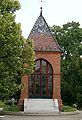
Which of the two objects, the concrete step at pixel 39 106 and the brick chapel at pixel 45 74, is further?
the brick chapel at pixel 45 74

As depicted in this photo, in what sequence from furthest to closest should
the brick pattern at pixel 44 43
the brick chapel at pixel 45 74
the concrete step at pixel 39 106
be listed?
the brick pattern at pixel 44 43, the brick chapel at pixel 45 74, the concrete step at pixel 39 106

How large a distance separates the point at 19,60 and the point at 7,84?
58.2 inches

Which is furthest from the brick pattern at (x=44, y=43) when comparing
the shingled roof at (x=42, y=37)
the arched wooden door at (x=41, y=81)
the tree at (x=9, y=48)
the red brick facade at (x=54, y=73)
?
the tree at (x=9, y=48)

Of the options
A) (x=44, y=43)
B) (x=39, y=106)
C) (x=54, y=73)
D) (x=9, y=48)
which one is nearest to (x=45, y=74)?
(x=54, y=73)

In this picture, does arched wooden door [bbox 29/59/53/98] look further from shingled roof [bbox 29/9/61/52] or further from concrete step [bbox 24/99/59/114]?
shingled roof [bbox 29/9/61/52]

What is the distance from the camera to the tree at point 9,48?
58.5 feet

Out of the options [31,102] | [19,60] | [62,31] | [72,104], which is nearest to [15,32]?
[19,60]

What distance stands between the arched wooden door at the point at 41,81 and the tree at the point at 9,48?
1278 centimetres

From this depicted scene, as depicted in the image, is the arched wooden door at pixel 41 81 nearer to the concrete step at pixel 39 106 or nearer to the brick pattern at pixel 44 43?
the concrete step at pixel 39 106

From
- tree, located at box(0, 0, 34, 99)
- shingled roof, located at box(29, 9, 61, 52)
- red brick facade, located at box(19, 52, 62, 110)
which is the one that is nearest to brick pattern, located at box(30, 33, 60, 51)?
shingled roof, located at box(29, 9, 61, 52)

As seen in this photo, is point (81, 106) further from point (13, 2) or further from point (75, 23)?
point (13, 2)

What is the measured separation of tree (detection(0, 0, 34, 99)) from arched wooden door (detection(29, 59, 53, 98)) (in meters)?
12.8

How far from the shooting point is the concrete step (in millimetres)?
28758

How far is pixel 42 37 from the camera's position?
32.8 metres
